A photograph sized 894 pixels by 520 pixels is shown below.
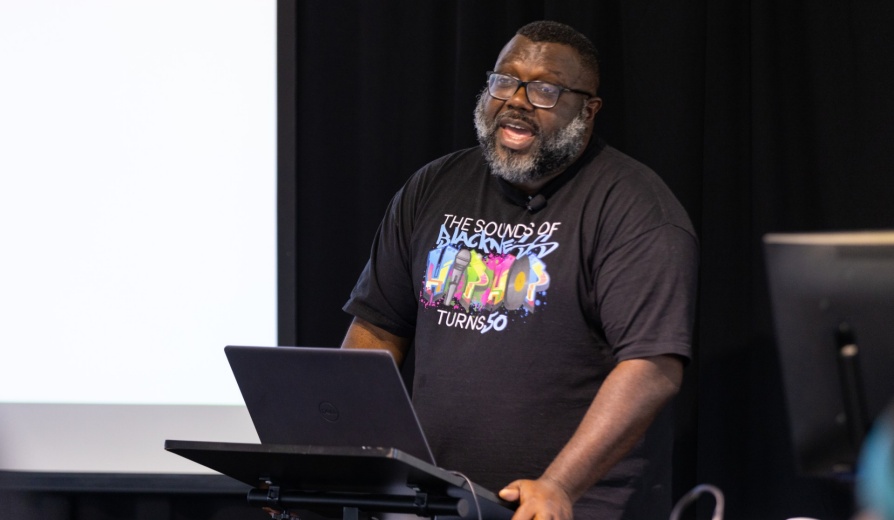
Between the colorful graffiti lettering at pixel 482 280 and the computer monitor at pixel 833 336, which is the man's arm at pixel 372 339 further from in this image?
the computer monitor at pixel 833 336

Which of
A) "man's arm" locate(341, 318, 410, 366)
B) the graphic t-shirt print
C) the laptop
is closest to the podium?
the laptop

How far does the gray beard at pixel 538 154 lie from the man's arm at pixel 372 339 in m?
0.45

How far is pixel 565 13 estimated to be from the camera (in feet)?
9.98

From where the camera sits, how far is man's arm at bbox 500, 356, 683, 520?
187cm

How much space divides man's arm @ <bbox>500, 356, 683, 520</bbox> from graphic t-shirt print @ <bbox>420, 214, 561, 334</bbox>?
26cm

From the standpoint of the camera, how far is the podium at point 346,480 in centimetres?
159

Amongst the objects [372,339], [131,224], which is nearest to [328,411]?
[372,339]

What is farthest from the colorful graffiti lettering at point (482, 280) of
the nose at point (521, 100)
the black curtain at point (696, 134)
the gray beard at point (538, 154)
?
the black curtain at point (696, 134)

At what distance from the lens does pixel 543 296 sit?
2.14 meters

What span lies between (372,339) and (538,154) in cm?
57

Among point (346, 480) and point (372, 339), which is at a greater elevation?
point (372, 339)

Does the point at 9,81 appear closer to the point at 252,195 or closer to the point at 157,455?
the point at 252,195

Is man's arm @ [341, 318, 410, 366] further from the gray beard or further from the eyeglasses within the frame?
the eyeglasses

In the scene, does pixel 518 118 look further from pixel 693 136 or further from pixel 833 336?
pixel 833 336
